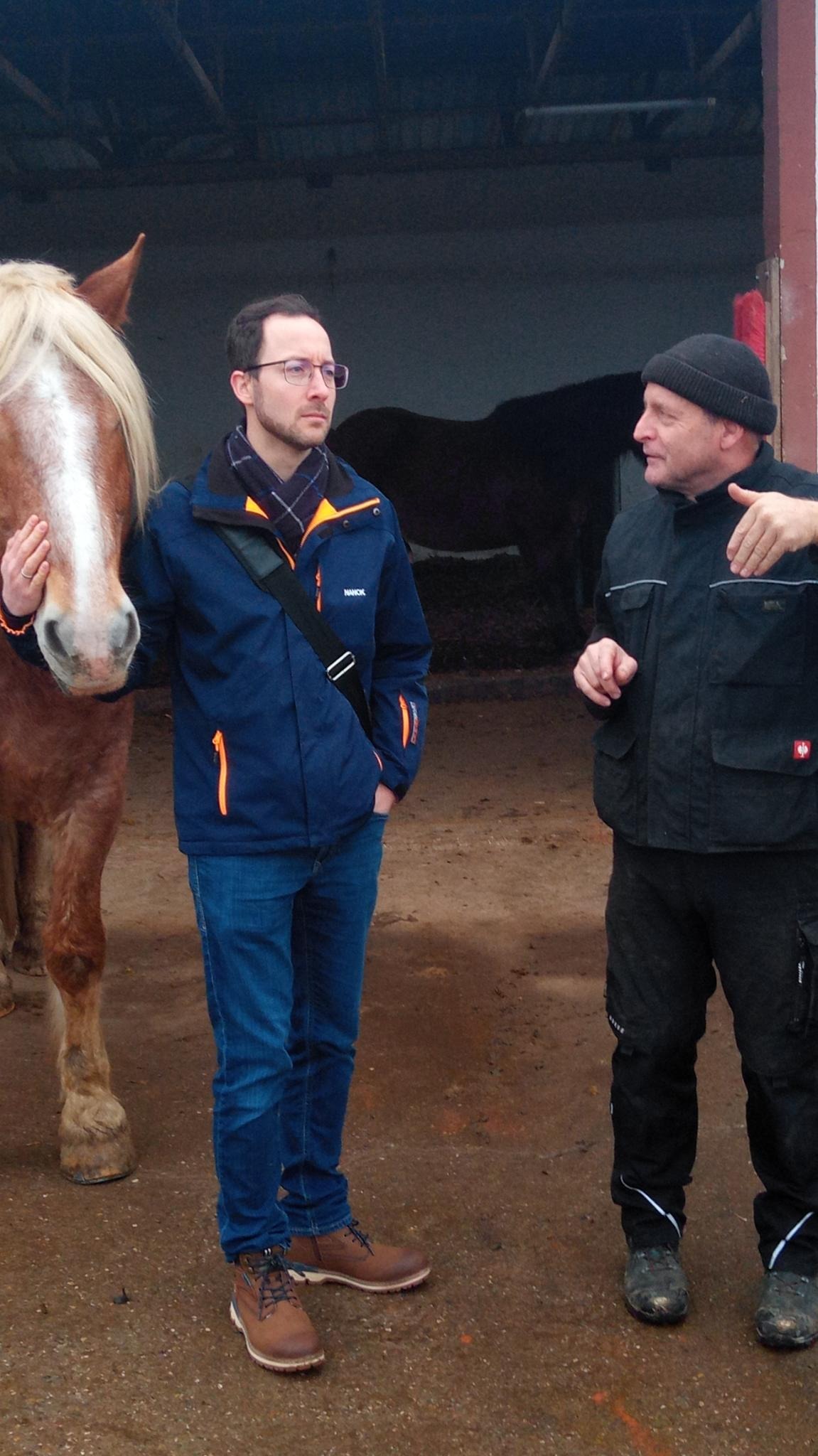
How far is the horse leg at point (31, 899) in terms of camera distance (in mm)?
4047

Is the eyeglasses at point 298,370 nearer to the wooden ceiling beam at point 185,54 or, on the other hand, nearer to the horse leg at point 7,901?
the horse leg at point 7,901

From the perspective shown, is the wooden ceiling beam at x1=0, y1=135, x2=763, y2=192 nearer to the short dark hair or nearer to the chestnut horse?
the chestnut horse

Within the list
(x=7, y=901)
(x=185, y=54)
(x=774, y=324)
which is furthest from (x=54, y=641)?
(x=185, y=54)

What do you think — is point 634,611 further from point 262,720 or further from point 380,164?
point 380,164

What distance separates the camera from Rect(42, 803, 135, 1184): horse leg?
279 centimetres

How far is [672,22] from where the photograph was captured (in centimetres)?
690

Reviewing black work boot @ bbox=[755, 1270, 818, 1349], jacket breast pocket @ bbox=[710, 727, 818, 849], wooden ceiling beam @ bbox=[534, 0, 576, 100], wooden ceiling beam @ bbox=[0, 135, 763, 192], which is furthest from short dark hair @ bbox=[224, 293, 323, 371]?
wooden ceiling beam @ bbox=[0, 135, 763, 192]

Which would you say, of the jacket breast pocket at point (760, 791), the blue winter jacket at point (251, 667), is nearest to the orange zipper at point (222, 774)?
the blue winter jacket at point (251, 667)

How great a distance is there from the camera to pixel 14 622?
2100 millimetres

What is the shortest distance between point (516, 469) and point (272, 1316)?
818 centimetres

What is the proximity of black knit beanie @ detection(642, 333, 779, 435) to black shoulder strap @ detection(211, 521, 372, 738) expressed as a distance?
0.68 metres

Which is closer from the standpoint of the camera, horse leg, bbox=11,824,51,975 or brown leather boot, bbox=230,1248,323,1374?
brown leather boot, bbox=230,1248,323,1374

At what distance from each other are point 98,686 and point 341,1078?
0.86 meters

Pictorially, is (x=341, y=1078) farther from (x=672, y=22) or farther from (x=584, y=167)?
(x=584, y=167)
